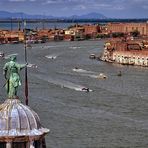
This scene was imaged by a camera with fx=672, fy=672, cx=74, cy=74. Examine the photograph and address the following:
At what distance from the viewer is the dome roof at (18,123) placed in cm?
261

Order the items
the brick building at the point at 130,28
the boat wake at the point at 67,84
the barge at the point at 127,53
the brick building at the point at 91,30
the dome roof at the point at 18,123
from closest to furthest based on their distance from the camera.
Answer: the dome roof at the point at 18,123, the boat wake at the point at 67,84, the barge at the point at 127,53, the brick building at the point at 130,28, the brick building at the point at 91,30

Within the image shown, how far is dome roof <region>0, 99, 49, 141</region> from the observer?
2607 mm

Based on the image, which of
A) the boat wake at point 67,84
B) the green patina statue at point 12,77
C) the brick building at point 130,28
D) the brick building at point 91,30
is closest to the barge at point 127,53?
the boat wake at point 67,84

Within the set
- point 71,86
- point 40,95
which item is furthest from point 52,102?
point 71,86

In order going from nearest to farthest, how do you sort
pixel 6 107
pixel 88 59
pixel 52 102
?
1. pixel 6 107
2. pixel 52 102
3. pixel 88 59

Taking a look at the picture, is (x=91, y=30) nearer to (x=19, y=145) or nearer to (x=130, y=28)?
(x=130, y=28)

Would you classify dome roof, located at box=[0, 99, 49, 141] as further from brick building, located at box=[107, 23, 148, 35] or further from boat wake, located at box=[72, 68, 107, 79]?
brick building, located at box=[107, 23, 148, 35]

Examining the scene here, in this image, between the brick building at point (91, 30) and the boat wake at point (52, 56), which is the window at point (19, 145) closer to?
the boat wake at point (52, 56)

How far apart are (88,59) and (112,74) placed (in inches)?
314

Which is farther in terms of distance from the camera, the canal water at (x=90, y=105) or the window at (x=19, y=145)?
the canal water at (x=90, y=105)

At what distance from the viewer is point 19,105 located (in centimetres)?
269

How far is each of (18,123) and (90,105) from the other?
13056 millimetres

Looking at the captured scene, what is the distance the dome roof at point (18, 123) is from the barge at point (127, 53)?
89.1 feet

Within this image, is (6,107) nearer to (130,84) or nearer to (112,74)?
(130,84)
